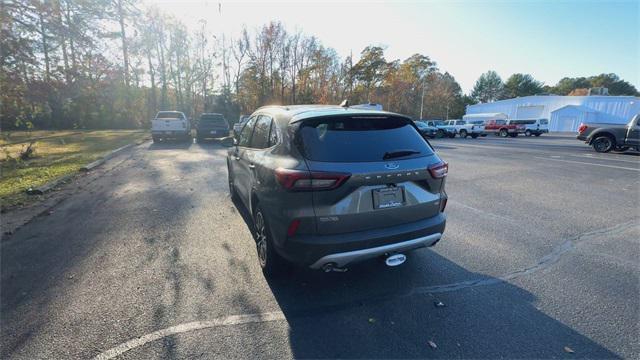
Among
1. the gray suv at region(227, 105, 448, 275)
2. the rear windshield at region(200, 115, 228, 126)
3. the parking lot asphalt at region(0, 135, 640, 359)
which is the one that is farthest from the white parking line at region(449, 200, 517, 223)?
the rear windshield at region(200, 115, 228, 126)

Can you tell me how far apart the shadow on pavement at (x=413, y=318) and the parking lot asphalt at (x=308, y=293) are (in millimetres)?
13

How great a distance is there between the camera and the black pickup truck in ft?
47.1

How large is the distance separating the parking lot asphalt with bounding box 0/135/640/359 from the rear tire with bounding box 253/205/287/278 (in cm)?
13

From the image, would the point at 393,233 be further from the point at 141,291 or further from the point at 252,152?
the point at 141,291

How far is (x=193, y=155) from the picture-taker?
12992mm

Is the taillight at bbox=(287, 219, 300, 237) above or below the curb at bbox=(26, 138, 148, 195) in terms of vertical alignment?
above

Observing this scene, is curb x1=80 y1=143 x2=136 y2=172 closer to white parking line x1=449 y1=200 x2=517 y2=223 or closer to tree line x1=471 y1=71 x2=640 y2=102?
white parking line x1=449 y1=200 x2=517 y2=223

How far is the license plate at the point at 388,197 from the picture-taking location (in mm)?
2795

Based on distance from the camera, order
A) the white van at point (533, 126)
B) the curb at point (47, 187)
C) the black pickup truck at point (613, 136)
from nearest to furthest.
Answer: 1. the curb at point (47, 187)
2. the black pickup truck at point (613, 136)
3. the white van at point (533, 126)

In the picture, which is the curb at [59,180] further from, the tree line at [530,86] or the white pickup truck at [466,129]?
the tree line at [530,86]

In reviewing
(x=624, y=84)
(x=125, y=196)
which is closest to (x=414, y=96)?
(x=125, y=196)

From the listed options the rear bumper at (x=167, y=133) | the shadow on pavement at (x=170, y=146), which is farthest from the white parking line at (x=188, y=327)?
the rear bumper at (x=167, y=133)

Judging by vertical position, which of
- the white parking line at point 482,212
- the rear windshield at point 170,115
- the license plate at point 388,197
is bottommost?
the white parking line at point 482,212

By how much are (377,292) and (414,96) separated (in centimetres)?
6257
